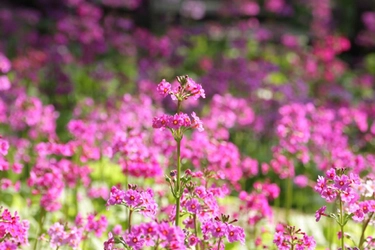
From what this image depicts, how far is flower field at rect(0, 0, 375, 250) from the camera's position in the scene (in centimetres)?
308

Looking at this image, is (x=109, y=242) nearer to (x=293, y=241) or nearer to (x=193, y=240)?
(x=193, y=240)

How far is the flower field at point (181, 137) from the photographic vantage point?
10.1ft

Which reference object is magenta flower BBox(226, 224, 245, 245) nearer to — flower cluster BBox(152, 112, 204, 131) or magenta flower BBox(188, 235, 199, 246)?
magenta flower BBox(188, 235, 199, 246)

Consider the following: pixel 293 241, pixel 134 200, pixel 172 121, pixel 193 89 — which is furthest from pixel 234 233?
pixel 193 89

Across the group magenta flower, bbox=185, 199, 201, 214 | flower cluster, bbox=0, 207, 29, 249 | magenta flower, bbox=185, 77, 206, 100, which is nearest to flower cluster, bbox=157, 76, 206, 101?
magenta flower, bbox=185, 77, 206, 100

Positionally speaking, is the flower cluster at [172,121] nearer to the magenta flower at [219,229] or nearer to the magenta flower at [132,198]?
the magenta flower at [132,198]

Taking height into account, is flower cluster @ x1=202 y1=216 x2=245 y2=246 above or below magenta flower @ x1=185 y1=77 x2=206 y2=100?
below

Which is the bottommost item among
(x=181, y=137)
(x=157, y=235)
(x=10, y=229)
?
(x=157, y=235)

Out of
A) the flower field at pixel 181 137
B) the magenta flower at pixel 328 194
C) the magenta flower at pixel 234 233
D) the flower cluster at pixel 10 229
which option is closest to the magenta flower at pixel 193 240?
the flower field at pixel 181 137

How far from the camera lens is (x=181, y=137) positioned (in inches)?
121

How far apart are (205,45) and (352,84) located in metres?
3.06

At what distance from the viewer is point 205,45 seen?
43.8ft

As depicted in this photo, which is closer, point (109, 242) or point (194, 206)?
point (109, 242)

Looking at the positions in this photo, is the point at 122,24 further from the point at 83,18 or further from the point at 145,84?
the point at 145,84
